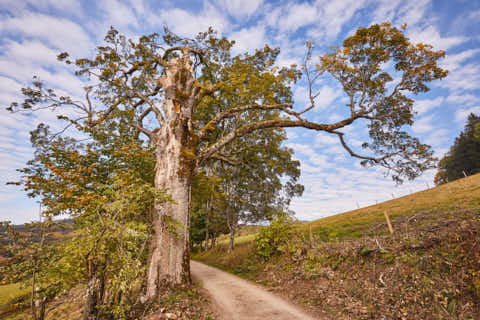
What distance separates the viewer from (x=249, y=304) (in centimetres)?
617

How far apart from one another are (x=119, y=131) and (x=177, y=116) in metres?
3.32

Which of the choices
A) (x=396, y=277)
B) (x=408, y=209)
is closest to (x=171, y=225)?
(x=396, y=277)

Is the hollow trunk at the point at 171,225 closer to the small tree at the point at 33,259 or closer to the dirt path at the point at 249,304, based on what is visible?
the dirt path at the point at 249,304

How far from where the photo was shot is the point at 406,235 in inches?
242

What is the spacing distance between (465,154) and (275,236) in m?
53.9

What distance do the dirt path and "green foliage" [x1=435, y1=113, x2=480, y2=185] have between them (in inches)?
1964

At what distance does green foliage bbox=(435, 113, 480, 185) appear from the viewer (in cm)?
3966

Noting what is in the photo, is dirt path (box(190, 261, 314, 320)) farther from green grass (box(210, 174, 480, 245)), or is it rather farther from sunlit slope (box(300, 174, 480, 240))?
sunlit slope (box(300, 174, 480, 240))

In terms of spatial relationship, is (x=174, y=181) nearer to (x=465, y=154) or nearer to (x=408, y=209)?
(x=408, y=209)

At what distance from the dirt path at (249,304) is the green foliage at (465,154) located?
4989 cm

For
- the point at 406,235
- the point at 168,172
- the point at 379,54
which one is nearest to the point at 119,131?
the point at 168,172

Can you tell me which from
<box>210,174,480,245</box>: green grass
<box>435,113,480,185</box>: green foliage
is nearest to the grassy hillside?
<box>210,174,480,245</box>: green grass

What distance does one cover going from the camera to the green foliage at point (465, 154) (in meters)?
39.7

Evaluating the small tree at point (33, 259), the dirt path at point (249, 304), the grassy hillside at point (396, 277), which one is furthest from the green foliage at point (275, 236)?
the small tree at point (33, 259)
